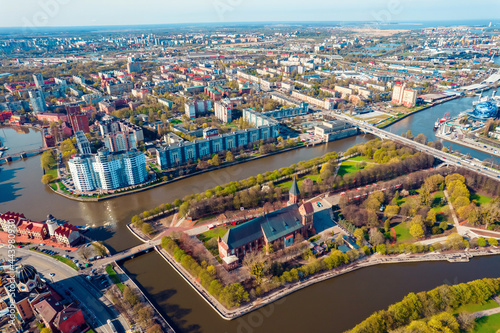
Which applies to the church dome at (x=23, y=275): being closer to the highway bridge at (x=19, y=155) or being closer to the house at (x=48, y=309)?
the house at (x=48, y=309)

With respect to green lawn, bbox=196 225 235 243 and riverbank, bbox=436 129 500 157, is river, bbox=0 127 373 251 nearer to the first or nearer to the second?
green lawn, bbox=196 225 235 243

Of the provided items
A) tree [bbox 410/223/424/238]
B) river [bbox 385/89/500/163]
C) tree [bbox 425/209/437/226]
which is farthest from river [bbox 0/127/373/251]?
river [bbox 385/89/500/163]

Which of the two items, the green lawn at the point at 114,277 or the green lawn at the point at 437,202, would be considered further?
the green lawn at the point at 437,202

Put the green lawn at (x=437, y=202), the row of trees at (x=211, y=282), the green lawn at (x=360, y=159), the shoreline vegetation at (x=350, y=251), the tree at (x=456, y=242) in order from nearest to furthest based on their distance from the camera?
the row of trees at (x=211, y=282) → the shoreline vegetation at (x=350, y=251) → the tree at (x=456, y=242) → the green lawn at (x=437, y=202) → the green lawn at (x=360, y=159)

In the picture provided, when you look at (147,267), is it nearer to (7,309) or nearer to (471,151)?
(7,309)

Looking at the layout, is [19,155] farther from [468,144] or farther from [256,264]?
[468,144]

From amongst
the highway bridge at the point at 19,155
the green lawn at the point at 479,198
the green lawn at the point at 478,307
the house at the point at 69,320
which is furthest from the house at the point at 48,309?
the green lawn at the point at 479,198
